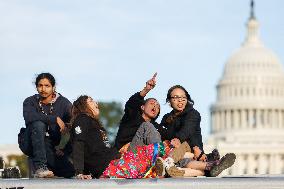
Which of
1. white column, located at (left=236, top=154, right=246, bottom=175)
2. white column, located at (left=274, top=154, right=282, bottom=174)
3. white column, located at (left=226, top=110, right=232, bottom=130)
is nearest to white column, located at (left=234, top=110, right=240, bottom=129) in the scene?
white column, located at (left=226, top=110, right=232, bottom=130)

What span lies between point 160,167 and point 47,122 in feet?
8.84

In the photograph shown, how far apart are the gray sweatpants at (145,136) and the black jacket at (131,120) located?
72 centimetres

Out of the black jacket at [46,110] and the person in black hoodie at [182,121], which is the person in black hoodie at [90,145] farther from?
the person in black hoodie at [182,121]

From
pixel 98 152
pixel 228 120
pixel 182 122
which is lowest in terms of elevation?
pixel 98 152

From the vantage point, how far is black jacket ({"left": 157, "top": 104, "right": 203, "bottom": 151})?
51.4ft

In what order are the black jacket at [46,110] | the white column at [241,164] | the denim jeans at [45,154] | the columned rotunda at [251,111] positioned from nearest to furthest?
the denim jeans at [45,154], the black jacket at [46,110], the white column at [241,164], the columned rotunda at [251,111]

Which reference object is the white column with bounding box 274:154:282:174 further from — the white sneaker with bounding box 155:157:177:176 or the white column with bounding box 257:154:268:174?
the white sneaker with bounding box 155:157:177:176

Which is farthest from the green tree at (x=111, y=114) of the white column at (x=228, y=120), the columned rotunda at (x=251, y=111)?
the white column at (x=228, y=120)

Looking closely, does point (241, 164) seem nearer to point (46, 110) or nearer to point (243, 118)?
point (243, 118)

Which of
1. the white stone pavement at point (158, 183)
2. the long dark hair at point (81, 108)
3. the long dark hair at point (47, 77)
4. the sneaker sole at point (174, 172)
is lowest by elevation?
the white stone pavement at point (158, 183)

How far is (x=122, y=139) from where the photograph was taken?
1590 cm

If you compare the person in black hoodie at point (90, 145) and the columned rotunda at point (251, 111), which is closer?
the person in black hoodie at point (90, 145)

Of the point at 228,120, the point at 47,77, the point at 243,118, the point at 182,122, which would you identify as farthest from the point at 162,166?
the point at 228,120

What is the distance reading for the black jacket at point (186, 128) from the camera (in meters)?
15.7
